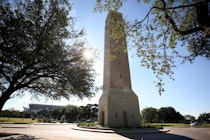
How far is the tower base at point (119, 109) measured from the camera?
23.8 metres

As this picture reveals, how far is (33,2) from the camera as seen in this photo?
370 inches

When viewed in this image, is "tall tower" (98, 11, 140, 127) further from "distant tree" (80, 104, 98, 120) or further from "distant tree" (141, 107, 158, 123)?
"distant tree" (80, 104, 98, 120)

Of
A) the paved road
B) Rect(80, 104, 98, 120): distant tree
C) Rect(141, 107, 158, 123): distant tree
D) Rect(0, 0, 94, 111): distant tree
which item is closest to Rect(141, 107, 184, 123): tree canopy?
Rect(141, 107, 158, 123): distant tree

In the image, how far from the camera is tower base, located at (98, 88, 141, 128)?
23.8 meters

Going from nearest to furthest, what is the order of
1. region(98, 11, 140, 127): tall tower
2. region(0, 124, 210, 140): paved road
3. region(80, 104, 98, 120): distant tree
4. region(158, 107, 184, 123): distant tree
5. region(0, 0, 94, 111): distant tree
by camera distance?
region(0, 0, 94, 111): distant tree → region(0, 124, 210, 140): paved road → region(98, 11, 140, 127): tall tower → region(158, 107, 184, 123): distant tree → region(80, 104, 98, 120): distant tree

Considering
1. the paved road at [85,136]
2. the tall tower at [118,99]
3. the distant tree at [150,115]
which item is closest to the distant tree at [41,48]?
the paved road at [85,136]

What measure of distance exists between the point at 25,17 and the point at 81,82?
557cm

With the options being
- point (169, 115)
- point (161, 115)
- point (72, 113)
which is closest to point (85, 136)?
point (161, 115)

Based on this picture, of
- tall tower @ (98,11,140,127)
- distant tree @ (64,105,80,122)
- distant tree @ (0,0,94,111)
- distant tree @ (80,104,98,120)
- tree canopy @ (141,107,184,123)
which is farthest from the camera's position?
distant tree @ (80,104,98,120)

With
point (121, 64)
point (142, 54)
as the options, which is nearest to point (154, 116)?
point (121, 64)

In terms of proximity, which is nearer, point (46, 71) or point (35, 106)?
point (46, 71)

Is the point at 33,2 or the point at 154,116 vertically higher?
the point at 33,2

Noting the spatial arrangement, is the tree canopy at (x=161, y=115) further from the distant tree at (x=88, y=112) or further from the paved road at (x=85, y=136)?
the paved road at (x=85, y=136)

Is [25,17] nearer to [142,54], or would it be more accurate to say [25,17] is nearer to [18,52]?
[18,52]
